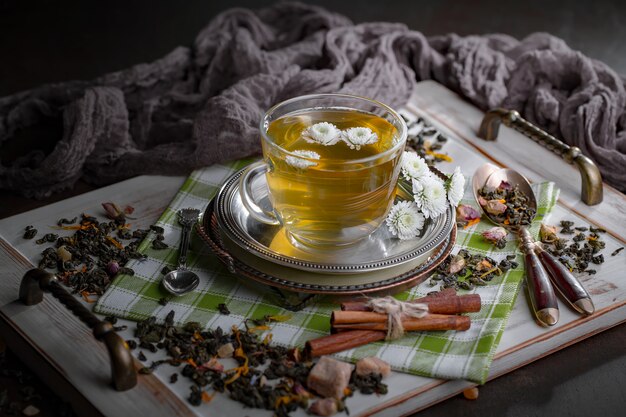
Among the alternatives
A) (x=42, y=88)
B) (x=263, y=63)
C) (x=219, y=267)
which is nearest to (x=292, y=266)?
(x=219, y=267)

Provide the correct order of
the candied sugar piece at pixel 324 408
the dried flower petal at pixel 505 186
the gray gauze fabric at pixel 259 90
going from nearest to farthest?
the candied sugar piece at pixel 324 408
the dried flower petal at pixel 505 186
the gray gauze fabric at pixel 259 90

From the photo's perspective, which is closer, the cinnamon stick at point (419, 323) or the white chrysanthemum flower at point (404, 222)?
the cinnamon stick at point (419, 323)

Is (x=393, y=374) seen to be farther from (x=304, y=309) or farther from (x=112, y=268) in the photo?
(x=112, y=268)

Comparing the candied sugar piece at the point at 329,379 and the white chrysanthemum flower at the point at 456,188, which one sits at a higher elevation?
the white chrysanthemum flower at the point at 456,188

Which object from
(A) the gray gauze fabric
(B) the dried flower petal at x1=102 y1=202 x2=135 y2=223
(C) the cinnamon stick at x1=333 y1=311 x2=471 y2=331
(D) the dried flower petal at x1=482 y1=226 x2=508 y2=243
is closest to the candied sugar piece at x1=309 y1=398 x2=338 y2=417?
(C) the cinnamon stick at x1=333 y1=311 x2=471 y2=331

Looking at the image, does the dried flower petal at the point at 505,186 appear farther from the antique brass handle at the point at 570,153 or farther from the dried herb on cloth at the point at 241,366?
the dried herb on cloth at the point at 241,366

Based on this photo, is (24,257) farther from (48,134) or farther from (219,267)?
(48,134)

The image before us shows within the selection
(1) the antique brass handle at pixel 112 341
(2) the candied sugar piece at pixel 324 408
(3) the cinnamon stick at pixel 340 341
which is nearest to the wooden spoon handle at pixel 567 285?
(3) the cinnamon stick at pixel 340 341

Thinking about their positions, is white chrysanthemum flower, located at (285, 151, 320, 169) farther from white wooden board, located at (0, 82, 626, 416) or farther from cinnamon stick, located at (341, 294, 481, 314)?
white wooden board, located at (0, 82, 626, 416)
